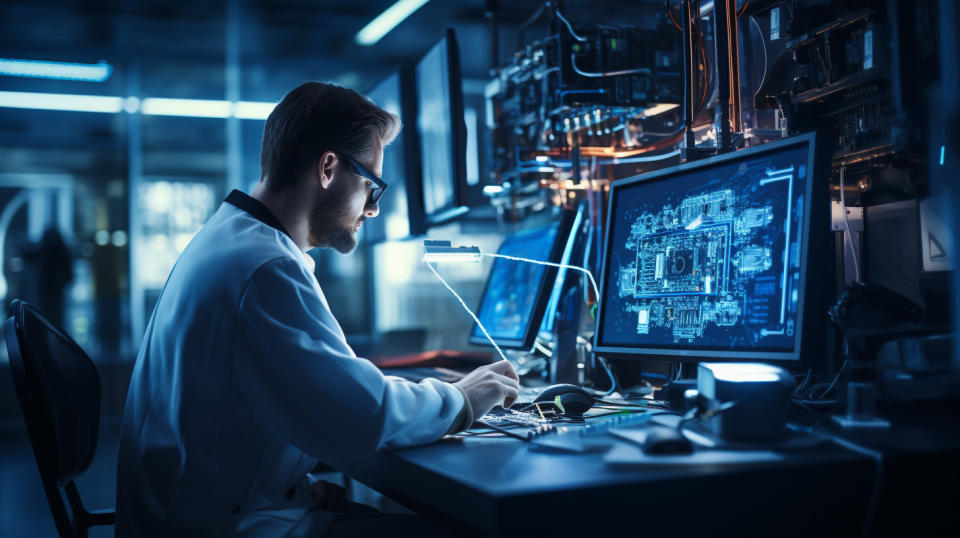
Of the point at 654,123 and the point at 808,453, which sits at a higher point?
the point at 654,123

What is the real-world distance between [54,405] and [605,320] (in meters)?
1.02

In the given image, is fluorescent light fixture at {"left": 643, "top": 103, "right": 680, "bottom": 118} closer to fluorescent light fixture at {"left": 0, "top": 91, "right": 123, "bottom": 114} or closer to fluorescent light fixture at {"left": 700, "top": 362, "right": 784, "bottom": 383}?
fluorescent light fixture at {"left": 700, "top": 362, "right": 784, "bottom": 383}

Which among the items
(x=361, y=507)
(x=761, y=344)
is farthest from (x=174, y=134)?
(x=761, y=344)

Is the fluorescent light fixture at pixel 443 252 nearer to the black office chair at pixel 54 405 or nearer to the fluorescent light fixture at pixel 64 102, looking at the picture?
the black office chair at pixel 54 405

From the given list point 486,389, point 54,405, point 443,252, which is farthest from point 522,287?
point 54,405

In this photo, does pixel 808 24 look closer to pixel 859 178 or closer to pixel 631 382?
pixel 859 178

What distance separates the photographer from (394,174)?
88.6 inches

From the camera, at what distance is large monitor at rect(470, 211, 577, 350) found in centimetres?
187

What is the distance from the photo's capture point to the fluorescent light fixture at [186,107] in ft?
19.9

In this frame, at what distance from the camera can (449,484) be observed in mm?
836

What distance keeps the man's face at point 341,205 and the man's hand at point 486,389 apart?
0.39 m

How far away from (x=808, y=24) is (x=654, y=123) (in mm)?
722

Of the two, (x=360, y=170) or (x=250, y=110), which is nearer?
(x=360, y=170)

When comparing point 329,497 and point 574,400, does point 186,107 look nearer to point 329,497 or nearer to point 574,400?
point 329,497
